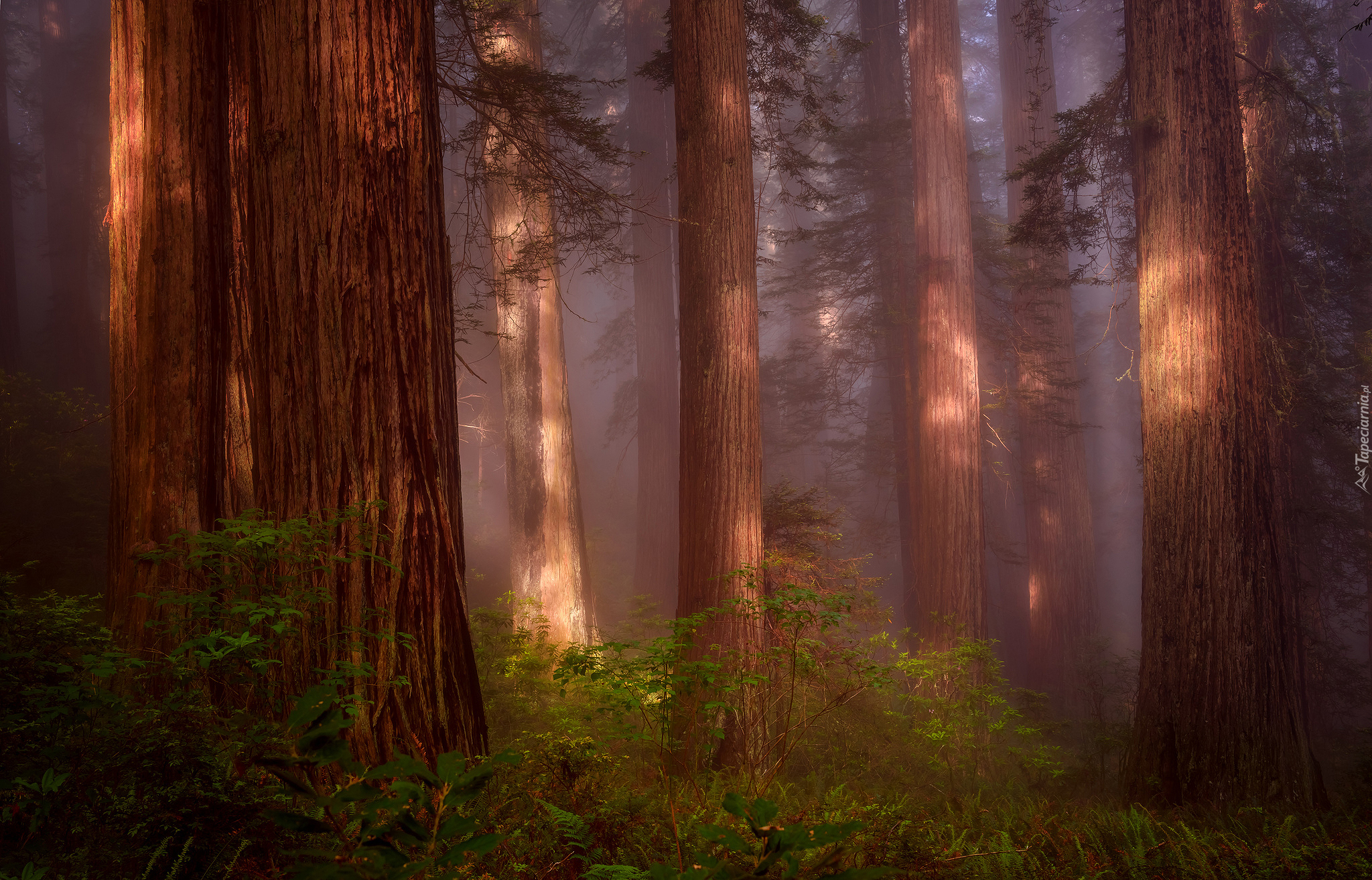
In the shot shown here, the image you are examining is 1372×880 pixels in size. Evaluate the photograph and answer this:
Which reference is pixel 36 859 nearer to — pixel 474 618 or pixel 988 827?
pixel 988 827

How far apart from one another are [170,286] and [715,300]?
4.52m

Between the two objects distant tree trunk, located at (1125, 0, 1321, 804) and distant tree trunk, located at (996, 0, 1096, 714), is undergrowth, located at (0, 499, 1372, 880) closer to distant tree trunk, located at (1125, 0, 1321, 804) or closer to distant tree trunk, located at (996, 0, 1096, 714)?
distant tree trunk, located at (1125, 0, 1321, 804)

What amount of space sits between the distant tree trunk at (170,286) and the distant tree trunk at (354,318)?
2027 millimetres

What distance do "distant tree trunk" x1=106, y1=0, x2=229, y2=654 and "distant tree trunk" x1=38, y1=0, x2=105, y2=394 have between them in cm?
1664

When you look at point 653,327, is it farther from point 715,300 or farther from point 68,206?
point 68,206

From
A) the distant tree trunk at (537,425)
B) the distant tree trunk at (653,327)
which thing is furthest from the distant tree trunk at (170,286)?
the distant tree trunk at (653,327)

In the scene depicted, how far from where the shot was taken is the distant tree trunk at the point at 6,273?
612 inches

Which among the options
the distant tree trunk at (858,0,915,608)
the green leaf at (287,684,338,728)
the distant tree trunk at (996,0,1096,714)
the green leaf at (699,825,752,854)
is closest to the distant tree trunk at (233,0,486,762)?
the green leaf at (287,684,338,728)

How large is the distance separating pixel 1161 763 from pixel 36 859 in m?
7.28

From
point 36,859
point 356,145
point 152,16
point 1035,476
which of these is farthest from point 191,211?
point 1035,476

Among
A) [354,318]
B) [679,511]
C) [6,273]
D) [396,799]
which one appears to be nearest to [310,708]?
[396,799]

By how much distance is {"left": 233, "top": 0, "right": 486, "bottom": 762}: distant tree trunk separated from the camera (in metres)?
3.36

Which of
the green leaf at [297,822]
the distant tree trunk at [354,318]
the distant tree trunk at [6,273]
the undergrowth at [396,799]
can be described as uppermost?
the distant tree trunk at [6,273]

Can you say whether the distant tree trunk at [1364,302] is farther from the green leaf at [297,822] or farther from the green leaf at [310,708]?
the green leaf at [297,822]
